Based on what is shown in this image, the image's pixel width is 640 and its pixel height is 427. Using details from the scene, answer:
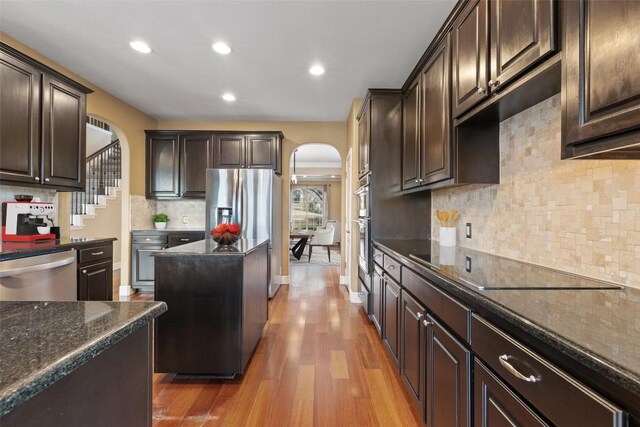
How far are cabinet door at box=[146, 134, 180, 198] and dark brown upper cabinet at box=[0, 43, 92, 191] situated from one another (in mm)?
1686

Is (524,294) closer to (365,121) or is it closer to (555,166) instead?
(555,166)

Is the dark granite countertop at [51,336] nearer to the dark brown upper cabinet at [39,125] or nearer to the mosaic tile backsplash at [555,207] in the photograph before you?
the mosaic tile backsplash at [555,207]

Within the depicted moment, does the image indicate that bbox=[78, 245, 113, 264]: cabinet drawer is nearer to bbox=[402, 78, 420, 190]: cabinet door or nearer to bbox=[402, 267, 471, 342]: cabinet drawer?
bbox=[402, 267, 471, 342]: cabinet drawer

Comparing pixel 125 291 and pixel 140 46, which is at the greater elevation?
pixel 140 46

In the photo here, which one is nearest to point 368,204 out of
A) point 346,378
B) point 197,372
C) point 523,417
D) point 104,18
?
point 346,378

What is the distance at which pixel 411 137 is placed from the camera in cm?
284

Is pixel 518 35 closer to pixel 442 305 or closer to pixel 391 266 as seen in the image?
pixel 442 305

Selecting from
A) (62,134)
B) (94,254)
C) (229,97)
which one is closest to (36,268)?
(94,254)

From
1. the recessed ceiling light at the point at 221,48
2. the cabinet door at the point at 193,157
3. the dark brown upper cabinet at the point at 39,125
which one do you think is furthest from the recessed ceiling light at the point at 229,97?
the dark brown upper cabinet at the point at 39,125

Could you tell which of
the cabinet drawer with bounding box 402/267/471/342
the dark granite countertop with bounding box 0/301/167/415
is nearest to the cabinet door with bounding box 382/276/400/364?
the cabinet drawer with bounding box 402/267/471/342

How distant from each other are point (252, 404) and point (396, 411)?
885 millimetres

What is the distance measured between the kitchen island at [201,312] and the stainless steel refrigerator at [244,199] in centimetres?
Result: 200

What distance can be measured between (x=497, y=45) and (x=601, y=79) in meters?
0.67

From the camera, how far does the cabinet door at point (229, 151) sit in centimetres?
472
